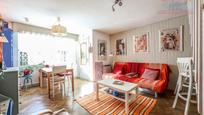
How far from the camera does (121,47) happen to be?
470 cm

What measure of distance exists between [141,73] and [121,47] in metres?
1.39

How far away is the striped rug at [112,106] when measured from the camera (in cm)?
223

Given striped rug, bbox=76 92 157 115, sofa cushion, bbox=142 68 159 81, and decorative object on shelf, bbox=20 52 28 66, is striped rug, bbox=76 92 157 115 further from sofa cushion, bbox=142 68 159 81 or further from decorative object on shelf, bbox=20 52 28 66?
decorative object on shelf, bbox=20 52 28 66

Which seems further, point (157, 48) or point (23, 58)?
point (23, 58)

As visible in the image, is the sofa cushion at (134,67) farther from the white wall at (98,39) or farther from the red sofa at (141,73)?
the white wall at (98,39)

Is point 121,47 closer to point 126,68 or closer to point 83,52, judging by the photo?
point 126,68

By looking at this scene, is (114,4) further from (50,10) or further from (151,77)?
(151,77)

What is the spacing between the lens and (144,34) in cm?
396

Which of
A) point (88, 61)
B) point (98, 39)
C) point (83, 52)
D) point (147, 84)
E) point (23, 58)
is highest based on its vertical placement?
point (98, 39)

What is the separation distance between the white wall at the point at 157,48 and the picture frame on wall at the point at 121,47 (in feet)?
0.53

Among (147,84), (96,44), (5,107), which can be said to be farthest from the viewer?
(96,44)

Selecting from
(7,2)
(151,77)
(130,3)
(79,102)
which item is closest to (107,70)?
(151,77)

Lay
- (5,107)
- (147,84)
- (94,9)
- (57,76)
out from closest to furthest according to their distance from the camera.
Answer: (5,107), (94,9), (147,84), (57,76)

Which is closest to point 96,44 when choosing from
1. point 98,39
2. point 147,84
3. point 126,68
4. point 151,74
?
point 98,39
